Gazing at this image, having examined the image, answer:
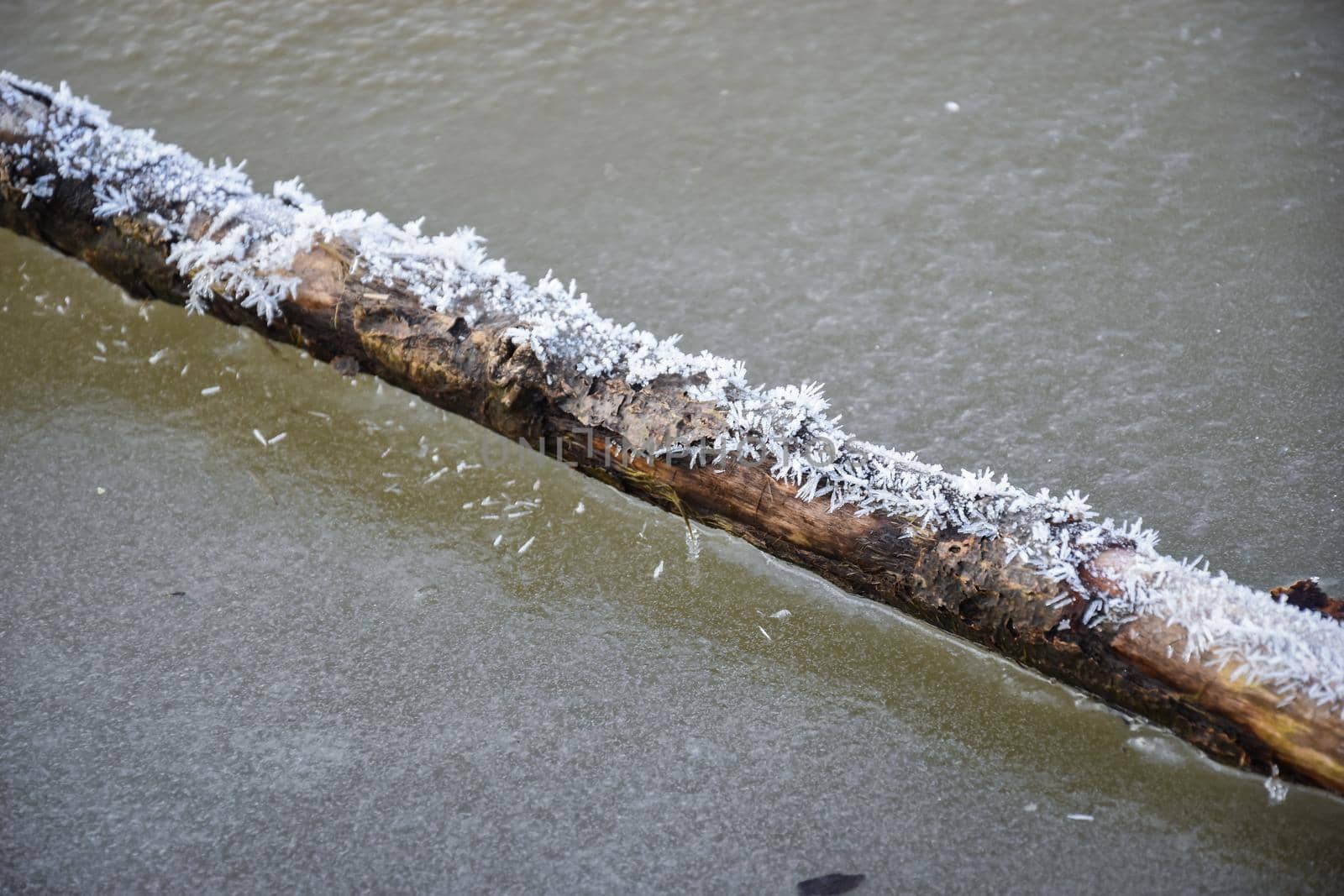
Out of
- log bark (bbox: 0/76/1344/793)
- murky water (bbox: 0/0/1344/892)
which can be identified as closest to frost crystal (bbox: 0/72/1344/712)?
log bark (bbox: 0/76/1344/793)

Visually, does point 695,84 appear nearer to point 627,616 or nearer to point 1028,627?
point 627,616

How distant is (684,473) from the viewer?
113 cm

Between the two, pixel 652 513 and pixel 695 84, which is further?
pixel 695 84

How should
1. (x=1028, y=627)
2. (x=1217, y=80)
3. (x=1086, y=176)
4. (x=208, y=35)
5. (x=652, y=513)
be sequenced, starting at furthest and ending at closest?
1. (x=208, y=35)
2. (x=1217, y=80)
3. (x=1086, y=176)
4. (x=652, y=513)
5. (x=1028, y=627)

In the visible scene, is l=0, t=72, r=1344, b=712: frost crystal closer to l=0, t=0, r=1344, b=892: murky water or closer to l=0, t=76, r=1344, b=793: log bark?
l=0, t=76, r=1344, b=793: log bark

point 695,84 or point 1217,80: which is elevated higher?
point 1217,80

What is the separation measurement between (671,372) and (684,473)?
0.11m

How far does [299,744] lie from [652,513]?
0.46 metres

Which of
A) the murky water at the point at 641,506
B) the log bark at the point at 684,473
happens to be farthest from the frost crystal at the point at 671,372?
the murky water at the point at 641,506

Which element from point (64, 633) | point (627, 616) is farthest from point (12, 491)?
point (627, 616)

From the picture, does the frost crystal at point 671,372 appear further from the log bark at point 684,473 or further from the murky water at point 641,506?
the murky water at point 641,506

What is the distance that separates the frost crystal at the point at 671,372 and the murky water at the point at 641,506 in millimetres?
140

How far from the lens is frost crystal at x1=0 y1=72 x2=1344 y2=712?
94 cm

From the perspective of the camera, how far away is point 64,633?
1.16 m
